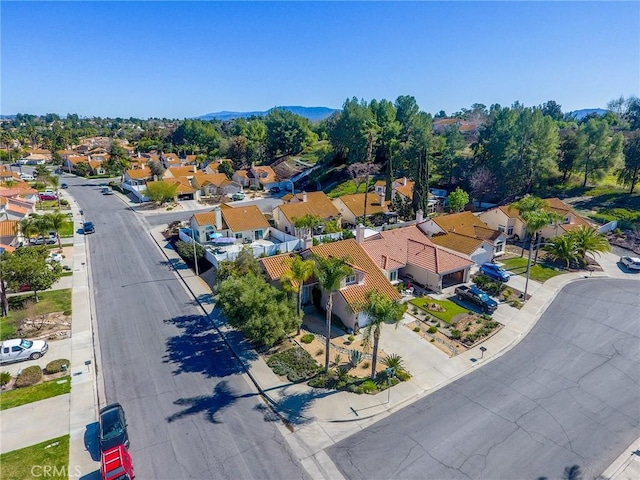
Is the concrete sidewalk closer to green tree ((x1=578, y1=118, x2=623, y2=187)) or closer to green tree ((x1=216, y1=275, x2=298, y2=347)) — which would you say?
green tree ((x1=216, y1=275, x2=298, y2=347))

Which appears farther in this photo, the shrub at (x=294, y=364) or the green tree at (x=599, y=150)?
the green tree at (x=599, y=150)

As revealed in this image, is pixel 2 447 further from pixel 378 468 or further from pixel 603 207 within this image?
pixel 603 207

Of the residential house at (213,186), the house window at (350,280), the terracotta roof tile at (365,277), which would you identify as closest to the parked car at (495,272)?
the terracotta roof tile at (365,277)

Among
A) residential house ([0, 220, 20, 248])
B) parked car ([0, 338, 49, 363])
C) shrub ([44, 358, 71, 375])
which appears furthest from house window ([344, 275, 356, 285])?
residential house ([0, 220, 20, 248])

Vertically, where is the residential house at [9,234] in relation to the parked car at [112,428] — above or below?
above

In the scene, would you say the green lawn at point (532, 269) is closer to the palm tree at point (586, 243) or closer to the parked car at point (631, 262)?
the palm tree at point (586, 243)

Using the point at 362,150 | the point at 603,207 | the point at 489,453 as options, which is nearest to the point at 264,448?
the point at 489,453
